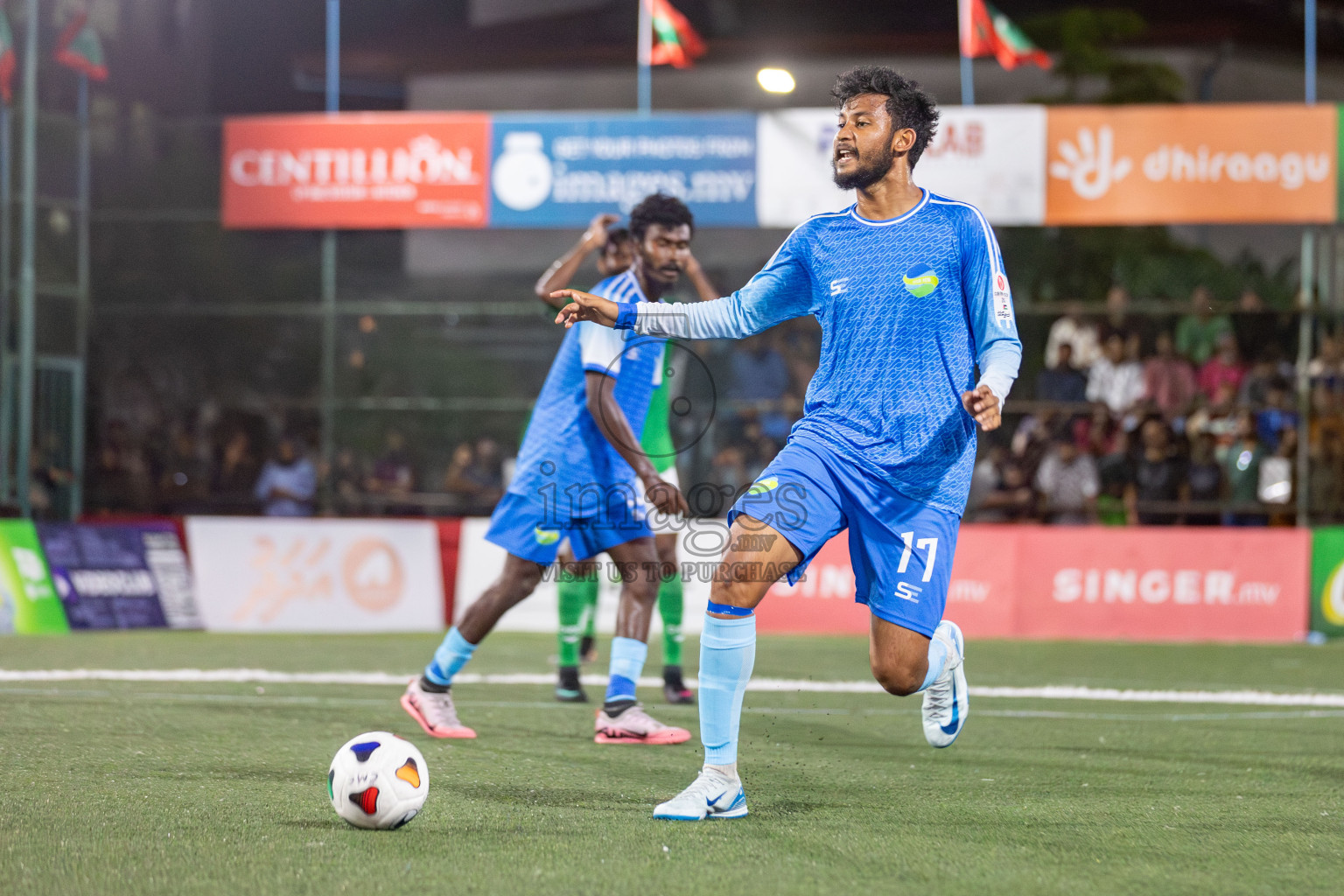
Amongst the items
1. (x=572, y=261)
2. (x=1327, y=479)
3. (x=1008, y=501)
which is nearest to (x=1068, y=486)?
(x=1008, y=501)

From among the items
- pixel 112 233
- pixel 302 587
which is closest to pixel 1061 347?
pixel 302 587

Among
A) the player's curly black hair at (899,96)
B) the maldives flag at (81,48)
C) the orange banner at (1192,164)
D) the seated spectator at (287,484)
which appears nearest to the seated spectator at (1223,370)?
the orange banner at (1192,164)

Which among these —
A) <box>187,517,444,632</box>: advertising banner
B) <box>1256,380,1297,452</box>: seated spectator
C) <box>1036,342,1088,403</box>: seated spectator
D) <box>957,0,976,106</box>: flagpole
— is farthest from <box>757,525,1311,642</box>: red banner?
<box>957,0,976,106</box>: flagpole

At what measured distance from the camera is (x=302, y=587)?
41.8ft

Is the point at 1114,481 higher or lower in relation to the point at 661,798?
higher

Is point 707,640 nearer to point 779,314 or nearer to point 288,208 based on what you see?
point 779,314

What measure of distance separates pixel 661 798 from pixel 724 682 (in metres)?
0.57

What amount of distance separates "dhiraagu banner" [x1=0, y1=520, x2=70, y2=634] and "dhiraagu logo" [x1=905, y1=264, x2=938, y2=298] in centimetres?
941

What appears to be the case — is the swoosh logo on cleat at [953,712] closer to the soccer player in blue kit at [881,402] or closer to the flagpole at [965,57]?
the soccer player in blue kit at [881,402]

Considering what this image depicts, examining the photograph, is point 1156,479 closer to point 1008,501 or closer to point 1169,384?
point 1169,384

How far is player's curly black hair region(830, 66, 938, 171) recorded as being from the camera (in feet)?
15.4

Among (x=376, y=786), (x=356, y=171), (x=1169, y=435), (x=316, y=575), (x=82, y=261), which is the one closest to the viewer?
(x=376, y=786)

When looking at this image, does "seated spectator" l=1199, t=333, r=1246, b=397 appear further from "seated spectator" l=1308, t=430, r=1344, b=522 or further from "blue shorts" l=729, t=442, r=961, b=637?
"blue shorts" l=729, t=442, r=961, b=637

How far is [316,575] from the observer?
41.9 feet
